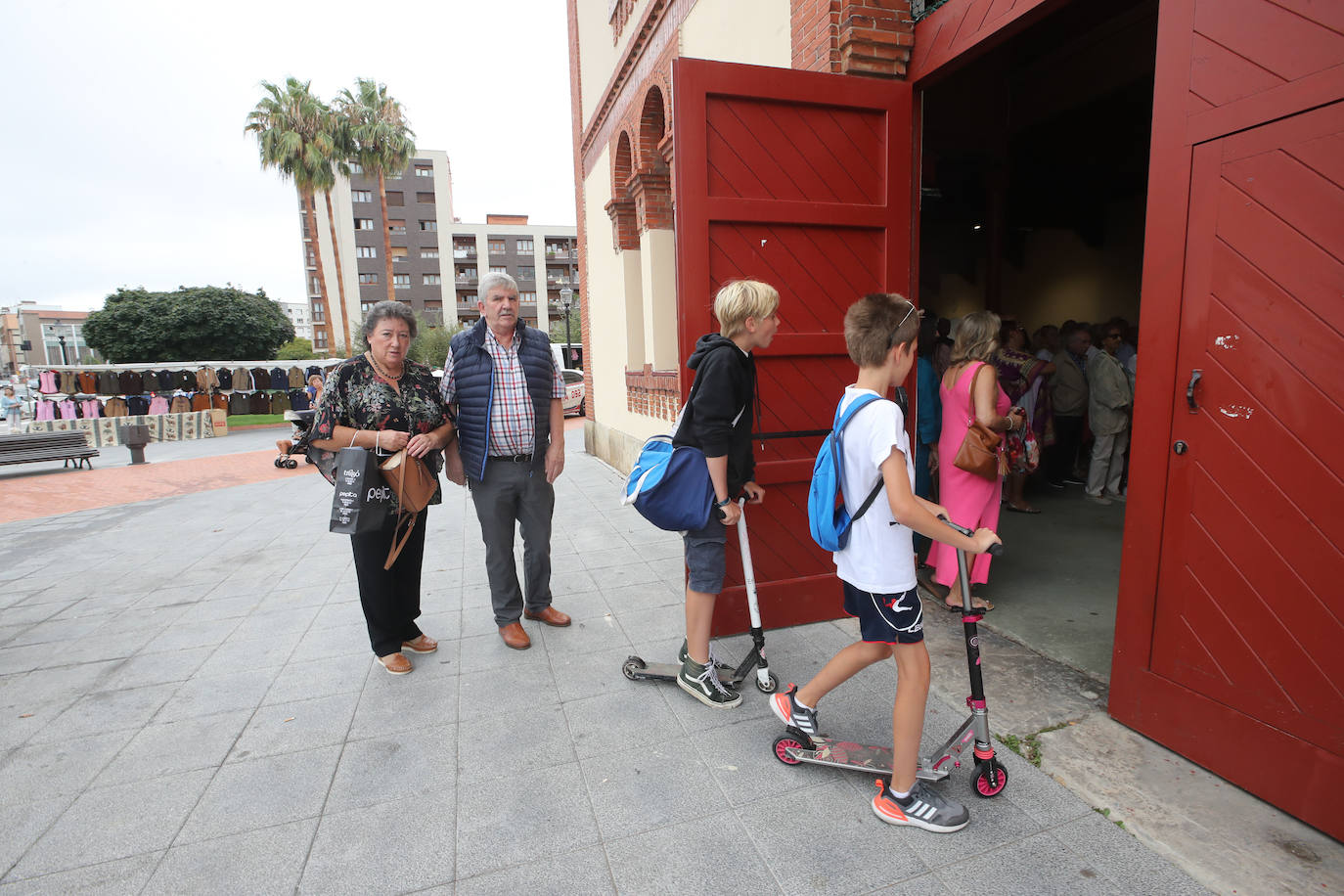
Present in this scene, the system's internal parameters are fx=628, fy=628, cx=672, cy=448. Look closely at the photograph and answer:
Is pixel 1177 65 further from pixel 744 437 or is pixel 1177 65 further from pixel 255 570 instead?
pixel 255 570

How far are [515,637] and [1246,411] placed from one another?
3.39 metres

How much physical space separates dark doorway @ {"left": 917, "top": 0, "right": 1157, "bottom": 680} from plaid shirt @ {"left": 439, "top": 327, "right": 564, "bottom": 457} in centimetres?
330

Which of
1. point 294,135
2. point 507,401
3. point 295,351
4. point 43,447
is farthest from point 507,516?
point 295,351

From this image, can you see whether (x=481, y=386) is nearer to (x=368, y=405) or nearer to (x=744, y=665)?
(x=368, y=405)

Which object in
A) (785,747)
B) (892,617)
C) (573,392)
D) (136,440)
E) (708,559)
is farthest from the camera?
(573,392)

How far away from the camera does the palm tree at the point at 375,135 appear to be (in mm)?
27391

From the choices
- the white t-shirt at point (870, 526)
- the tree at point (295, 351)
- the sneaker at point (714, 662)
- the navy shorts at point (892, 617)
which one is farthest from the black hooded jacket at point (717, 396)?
the tree at point (295, 351)

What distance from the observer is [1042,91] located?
8695 mm

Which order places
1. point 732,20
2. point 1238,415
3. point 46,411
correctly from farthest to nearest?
1. point 46,411
2. point 732,20
3. point 1238,415

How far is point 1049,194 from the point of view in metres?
10.0

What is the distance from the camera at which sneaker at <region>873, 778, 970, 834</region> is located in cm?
206

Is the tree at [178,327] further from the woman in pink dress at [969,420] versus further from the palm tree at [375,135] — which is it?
the woman in pink dress at [969,420]

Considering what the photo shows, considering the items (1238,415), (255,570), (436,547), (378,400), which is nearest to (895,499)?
(1238,415)

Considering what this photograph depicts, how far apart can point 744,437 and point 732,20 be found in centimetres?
405
